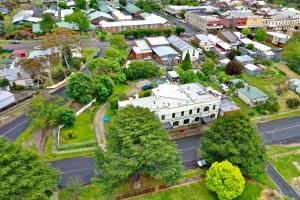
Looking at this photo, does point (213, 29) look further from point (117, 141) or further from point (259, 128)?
point (117, 141)

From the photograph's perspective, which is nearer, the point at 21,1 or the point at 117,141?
the point at 117,141

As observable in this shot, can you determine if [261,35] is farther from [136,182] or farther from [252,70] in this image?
[136,182]

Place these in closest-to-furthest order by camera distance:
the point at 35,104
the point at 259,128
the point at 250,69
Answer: the point at 35,104
the point at 259,128
the point at 250,69

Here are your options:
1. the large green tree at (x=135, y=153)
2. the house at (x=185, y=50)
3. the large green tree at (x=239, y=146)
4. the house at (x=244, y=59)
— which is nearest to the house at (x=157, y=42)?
the house at (x=185, y=50)

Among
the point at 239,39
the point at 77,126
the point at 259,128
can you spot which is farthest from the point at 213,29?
the point at 77,126

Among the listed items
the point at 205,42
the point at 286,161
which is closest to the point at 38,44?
the point at 205,42

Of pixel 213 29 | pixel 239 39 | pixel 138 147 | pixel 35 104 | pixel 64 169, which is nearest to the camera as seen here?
pixel 138 147

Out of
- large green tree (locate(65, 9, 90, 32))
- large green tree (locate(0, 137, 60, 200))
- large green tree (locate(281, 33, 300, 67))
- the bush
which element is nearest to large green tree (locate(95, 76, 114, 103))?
large green tree (locate(0, 137, 60, 200))
